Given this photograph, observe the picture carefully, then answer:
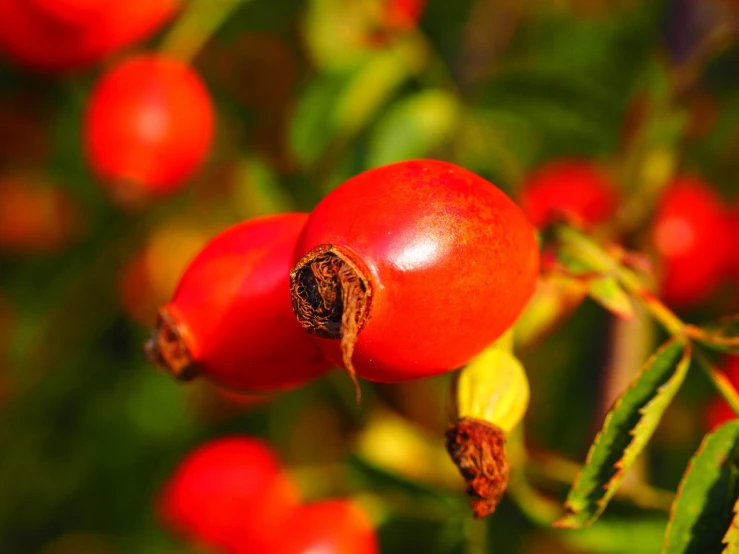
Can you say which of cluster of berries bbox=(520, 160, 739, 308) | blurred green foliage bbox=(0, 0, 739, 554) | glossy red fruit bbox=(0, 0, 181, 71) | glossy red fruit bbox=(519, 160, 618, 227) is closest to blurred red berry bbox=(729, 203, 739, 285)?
cluster of berries bbox=(520, 160, 739, 308)

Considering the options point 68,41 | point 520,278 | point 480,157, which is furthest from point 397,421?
point 68,41

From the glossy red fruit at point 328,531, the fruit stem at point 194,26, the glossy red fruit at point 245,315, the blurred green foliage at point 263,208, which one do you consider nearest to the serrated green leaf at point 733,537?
the glossy red fruit at point 245,315

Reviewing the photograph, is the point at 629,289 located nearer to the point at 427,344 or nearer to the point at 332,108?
the point at 427,344

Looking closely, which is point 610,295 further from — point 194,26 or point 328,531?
point 194,26

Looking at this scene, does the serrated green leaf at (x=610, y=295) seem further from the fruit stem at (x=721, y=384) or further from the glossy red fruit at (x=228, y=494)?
the glossy red fruit at (x=228, y=494)

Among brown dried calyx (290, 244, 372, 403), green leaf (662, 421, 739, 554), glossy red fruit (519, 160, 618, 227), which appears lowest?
glossy red fruit (519, 160, 618, 227)

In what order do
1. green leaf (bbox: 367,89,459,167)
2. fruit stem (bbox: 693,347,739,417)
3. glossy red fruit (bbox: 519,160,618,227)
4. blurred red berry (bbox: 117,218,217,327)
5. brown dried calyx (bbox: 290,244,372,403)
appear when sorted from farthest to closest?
1. blurred red berry (bbox: 117,218,217,327)
2. glossy red fruit (bbox: 519,160,618,227)
3. green leaf (bbox: 367,89,459,167)
4. fruit stem (bbox: 693,347,739,417)
5. brown dried calyx (bbox: 290,244,372,403)

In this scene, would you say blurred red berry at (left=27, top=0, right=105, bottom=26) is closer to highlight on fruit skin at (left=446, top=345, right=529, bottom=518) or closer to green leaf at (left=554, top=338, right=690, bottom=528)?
highlight on fruit skin at (left=446, top=345, right=529, bottom=518)
